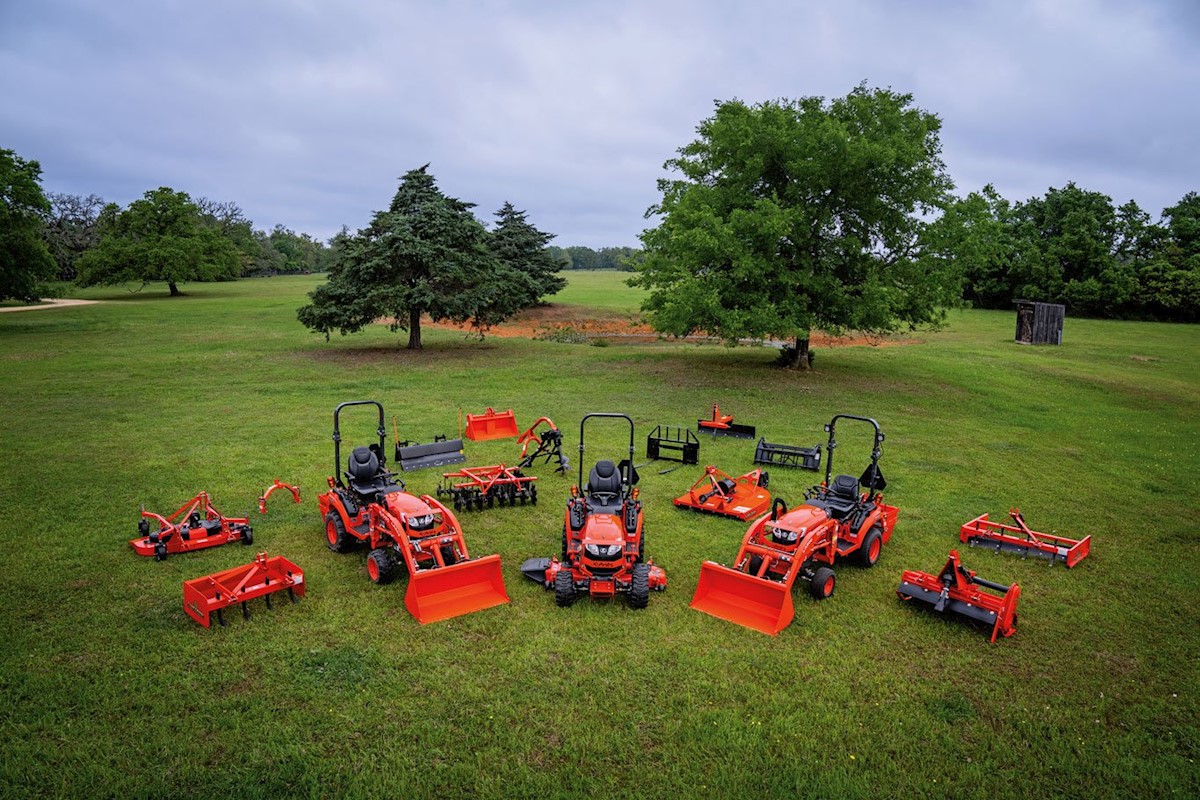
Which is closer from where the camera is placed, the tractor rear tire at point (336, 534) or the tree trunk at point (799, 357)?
the tractor rear tire at point (336, 534)

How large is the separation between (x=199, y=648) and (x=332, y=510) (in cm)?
301

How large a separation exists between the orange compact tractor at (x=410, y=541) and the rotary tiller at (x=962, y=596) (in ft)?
17.2

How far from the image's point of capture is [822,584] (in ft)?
29.0

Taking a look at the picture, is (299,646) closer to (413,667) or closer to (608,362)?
(413,667)

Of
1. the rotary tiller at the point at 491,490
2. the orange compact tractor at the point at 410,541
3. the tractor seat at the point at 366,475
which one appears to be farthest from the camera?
the rotary tiller at the point at 491,490

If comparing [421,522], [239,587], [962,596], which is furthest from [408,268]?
[962,596]

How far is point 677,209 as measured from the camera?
981 inches

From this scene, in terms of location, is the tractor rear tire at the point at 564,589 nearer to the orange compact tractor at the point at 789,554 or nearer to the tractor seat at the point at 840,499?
the orange compact tractor at the point at 789,554

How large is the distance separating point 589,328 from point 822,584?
39.6 meters

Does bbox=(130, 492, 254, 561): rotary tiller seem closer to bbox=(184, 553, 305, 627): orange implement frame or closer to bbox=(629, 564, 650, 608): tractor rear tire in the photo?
bbox=(184, 553, 305, 627): orange implement frame

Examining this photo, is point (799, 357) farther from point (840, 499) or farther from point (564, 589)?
point (564, 589)

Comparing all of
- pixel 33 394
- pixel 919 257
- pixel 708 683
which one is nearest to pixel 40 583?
pixel 708 683

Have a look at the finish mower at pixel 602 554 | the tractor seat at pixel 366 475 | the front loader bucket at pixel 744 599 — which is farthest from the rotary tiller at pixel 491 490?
Answer: the front loader bucket at pixel 744 599

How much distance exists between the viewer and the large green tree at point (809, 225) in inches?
922
